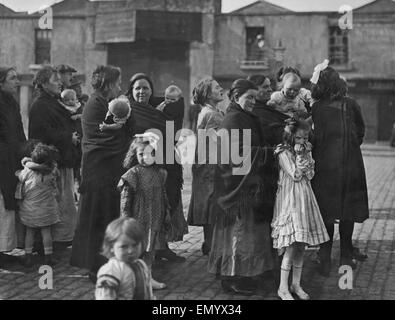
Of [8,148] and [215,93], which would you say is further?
[215,93]

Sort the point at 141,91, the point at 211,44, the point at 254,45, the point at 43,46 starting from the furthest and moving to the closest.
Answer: the point at 43,46
the point at 254,45
the point at 211,44
the point at 141,91

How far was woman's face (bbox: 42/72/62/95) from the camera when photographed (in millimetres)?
5688

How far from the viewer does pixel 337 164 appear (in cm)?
529

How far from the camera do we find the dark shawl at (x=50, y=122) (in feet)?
18.6

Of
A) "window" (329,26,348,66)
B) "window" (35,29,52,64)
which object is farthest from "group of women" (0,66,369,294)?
"window" (35,29,52,64)

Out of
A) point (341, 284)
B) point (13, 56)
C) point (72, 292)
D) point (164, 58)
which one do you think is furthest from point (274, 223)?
point (13, 56)

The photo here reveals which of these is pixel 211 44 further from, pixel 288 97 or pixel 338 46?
pixel 288 97

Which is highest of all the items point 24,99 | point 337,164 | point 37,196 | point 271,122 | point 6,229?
point 24,99

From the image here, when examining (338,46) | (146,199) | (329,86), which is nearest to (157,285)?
(146,199)

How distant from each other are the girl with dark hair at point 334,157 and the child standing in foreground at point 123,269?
2611 mm

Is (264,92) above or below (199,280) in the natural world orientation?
above

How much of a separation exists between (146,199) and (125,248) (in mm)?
1652

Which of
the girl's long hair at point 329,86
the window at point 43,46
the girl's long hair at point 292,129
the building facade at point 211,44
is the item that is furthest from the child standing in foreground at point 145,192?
the window at point 43,46

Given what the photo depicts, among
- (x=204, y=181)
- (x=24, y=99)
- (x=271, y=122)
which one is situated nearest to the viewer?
(x=271, y=122)
